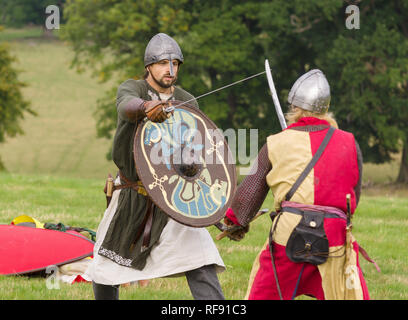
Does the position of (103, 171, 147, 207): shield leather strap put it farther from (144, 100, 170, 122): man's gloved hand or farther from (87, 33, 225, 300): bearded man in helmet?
(144, 100, 170, 122): man's gloved hand

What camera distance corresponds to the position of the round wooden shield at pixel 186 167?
4.43m

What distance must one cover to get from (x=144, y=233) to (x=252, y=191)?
784 mm

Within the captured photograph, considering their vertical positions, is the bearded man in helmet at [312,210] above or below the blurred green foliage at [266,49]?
below

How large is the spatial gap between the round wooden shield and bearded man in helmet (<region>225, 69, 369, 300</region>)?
0.46 meters

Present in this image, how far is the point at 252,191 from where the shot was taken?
14.4ft

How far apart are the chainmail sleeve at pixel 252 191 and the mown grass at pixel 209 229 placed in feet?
5.96

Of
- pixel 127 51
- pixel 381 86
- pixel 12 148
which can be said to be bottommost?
pixel 12 148

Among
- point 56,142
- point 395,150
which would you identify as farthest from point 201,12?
point 56,142

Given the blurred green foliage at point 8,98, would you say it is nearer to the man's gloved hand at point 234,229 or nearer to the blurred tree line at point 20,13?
the man's gloved hand at point 234,229

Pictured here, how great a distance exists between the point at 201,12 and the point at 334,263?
25.9 m

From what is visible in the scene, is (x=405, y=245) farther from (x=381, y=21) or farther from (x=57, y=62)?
(x=57, y=62)

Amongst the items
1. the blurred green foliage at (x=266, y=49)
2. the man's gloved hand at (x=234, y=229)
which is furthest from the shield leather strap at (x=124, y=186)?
the blurred green foliage at (x=266, y=49)

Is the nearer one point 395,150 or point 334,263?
point 334,263

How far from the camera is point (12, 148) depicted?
150 feet
